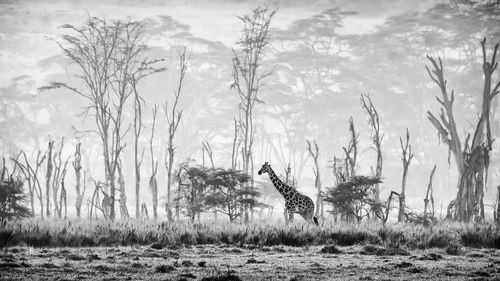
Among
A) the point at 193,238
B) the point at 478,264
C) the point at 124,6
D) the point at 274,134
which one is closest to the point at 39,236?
the point at 193,238

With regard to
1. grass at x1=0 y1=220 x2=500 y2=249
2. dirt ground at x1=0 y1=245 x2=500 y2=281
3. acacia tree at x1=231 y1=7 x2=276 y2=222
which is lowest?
dirt ground at x1=0 y1=245 x2=500 y2=281

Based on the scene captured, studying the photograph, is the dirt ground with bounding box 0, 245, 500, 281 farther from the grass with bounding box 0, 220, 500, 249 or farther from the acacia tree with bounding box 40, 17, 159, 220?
the acacia tree with bounding box 40, 17, 159, 220

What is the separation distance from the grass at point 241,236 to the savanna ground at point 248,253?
0.02 meters

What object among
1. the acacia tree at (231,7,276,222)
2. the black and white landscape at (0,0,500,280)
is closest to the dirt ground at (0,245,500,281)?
the acacia tree at (231,7,276,222)

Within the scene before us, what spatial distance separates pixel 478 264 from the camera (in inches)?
423

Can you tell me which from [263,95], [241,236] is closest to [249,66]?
[241,236]

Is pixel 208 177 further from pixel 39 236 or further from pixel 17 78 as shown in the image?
pixel 17 78

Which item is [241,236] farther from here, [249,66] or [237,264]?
[249,66]

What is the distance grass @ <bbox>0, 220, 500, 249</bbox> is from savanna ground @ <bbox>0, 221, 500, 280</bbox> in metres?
0.02

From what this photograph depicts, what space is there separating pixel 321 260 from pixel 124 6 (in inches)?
2823

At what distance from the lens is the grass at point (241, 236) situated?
43.5 ft

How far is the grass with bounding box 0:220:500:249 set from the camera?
43.5 feet

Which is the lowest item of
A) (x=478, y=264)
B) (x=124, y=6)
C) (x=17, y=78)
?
(x=478, y=264)

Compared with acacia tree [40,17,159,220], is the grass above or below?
below
